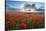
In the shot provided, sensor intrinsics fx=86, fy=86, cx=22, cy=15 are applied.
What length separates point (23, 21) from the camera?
155cm

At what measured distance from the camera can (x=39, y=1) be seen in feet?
5.17

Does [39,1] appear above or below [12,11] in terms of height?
above

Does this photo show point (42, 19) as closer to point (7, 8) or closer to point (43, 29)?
point (43, 29)

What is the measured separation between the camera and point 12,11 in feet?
5.00

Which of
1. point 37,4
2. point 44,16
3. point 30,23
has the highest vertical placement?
point 37,4

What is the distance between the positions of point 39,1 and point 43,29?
52 cm

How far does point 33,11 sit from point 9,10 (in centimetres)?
43

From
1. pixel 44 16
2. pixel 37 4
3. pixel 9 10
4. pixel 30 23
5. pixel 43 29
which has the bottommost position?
pixel 43 29

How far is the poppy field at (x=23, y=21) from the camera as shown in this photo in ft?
4.99

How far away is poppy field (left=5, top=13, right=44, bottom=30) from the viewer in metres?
1.52
